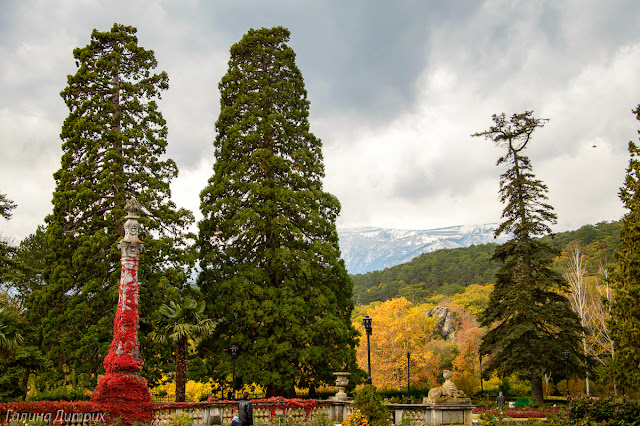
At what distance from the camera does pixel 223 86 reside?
1324 inches

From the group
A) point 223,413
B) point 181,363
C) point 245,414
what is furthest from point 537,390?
point 245,414

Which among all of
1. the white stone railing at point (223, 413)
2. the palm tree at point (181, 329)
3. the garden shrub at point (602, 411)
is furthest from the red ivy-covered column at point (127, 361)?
the garden shrub at point (602, 411)

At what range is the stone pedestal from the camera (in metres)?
18.0

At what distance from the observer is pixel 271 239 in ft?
96.7

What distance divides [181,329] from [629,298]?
21011 mm

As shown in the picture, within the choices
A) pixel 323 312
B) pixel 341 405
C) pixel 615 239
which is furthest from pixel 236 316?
pixel 615 239

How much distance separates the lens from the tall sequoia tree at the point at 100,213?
78.8 feet

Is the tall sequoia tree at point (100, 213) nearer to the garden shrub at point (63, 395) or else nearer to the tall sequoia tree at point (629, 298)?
the garden shrub at point (63, 395)

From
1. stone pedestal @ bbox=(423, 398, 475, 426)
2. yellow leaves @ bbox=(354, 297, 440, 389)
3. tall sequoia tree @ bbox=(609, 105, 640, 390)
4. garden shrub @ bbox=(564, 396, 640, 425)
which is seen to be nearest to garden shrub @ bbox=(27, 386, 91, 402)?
stone pedestal @ bbox=(423, 398, 475, 426)

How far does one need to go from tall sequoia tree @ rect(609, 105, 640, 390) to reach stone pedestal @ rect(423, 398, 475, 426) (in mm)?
9792

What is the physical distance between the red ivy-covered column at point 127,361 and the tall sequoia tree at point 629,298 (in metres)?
21.2

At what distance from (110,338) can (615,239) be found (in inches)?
2817

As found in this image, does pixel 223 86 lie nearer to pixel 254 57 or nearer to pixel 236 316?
pixel 254 57

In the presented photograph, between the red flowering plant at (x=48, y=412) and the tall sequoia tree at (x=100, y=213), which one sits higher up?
the tall sequoia tree at (x=100, y=213)
